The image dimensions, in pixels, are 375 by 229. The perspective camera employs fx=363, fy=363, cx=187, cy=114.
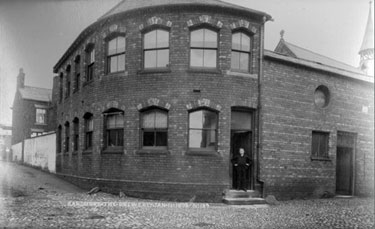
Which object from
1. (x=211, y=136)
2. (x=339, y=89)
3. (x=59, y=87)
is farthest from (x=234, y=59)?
(x=59, y=87)

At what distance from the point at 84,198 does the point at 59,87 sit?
10034mm

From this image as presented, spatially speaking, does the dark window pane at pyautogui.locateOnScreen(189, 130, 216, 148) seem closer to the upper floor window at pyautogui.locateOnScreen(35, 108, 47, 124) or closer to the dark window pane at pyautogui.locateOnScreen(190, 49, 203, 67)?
the dark window pane at pyautogui.locateOnScreen(190, 49, 203, 67)

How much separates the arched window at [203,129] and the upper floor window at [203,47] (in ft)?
5.96

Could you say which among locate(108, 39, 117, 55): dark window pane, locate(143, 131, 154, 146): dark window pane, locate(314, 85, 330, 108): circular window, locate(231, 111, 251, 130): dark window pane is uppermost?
locate(108, 39, 117, 55): dark window pane

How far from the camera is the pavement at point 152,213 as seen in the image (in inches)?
350

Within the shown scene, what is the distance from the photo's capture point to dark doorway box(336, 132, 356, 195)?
16.9m

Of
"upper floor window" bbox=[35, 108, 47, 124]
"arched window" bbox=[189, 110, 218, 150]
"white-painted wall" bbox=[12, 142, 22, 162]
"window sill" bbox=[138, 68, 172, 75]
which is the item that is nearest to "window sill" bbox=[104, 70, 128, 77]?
"window sill" bbox=[138, 68, 172, 75]

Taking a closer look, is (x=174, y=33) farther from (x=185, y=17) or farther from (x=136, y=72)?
(x=136, y=72)

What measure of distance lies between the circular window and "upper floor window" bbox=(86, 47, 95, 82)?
9799mm

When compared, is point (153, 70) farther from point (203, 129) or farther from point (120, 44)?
point (203, 129)

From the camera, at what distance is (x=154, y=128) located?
13.5m

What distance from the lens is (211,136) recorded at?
13.4 meters

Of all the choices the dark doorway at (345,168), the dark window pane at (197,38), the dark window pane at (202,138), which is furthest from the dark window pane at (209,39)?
the dark doorway at (345,168)

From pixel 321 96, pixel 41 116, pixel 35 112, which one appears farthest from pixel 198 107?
pixel 41 116
